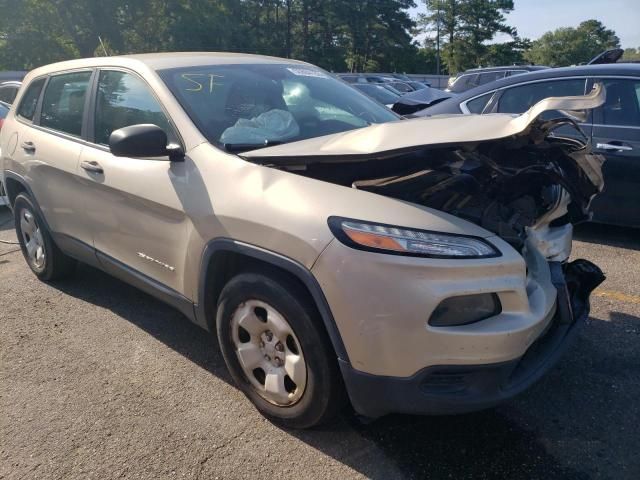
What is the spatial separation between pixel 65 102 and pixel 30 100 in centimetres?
72

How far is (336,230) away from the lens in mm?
2197

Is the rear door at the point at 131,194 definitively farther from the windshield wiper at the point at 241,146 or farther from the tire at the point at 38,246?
the tire at the point at 38,246

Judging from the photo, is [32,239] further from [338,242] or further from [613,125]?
[613,125]

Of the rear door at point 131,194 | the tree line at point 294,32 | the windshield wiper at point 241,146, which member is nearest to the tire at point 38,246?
the rear door at point 131,194

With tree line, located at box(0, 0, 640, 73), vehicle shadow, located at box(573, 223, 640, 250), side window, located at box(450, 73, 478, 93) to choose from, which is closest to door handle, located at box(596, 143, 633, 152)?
vehicle shadow, located at box(573, 223, 640, 250)

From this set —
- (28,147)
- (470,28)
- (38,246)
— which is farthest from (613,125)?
(470,28)

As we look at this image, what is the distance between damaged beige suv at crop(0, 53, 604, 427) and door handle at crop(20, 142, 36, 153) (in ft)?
2.63

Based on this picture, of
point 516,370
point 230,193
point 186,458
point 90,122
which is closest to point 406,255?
point 516,370

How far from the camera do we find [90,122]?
12.2 feet

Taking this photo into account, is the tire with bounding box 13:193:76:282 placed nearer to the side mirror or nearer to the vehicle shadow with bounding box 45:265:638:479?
the side mirror

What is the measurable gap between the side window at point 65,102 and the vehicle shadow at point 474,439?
2.08 metres

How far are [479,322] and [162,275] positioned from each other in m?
1.77

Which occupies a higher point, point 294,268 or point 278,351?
point 294,268

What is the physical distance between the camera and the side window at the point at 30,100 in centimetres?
451
